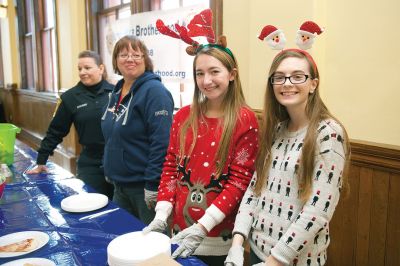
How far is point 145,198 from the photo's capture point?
1.93 meters

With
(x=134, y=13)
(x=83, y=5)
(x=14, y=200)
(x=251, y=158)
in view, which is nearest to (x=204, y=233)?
(x=251, y=158)

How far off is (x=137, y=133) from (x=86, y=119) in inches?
29.0

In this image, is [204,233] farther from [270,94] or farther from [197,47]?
[197,47]

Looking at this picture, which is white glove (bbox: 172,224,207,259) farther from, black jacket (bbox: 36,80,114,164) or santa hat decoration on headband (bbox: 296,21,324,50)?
black jacket (bbox: 36,80,114,164)

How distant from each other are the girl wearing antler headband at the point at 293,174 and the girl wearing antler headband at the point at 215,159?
9 centimetres

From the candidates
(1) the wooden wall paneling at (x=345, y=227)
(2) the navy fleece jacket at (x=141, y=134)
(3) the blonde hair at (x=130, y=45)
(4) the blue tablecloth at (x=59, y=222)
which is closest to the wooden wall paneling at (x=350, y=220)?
(1) the wooden wall paneling at (x=345, y=227)

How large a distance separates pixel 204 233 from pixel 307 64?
0.71 metres

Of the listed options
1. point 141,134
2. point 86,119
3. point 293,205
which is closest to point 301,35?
point 293,205

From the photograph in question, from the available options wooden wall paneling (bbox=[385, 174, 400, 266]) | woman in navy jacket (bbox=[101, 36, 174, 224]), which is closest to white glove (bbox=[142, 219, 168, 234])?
woman in navy jacket (bbox=[101, 36, 174, 224])

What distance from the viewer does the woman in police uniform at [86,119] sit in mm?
2547

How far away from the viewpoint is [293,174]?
3.92 ft

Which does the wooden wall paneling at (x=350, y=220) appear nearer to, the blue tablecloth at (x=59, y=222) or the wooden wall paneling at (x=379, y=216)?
the wooden wall paneling at (x=379, y=216)

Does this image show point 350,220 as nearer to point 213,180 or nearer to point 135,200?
point 213,180

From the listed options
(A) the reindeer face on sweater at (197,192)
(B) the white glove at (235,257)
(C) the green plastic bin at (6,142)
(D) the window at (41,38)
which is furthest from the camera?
(D) the window at (41,38)
